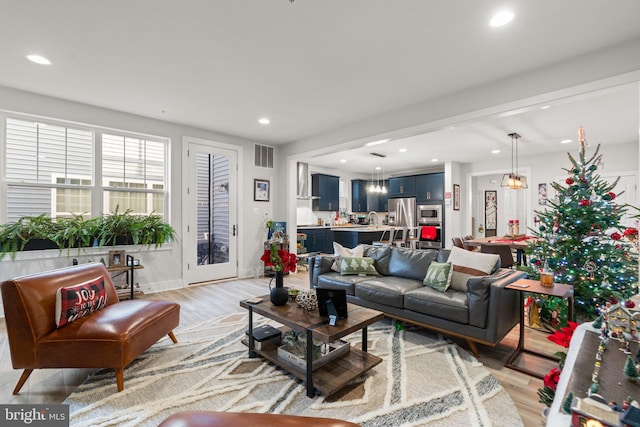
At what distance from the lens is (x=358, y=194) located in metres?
9.75

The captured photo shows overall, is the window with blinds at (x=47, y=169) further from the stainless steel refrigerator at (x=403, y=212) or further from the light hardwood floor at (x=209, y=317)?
the stainless steel refrigerator at (x=403, y=212)

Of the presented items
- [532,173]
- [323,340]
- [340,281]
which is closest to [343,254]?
[340,281]

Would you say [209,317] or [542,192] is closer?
[209,317]

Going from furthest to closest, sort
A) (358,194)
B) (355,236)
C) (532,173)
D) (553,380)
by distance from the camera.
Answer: (358,194) < (355,236) < (532,173) < (553,380)

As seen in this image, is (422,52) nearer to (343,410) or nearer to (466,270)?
(466,270)

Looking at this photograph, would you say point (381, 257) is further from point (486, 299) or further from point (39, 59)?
point (39, 59)

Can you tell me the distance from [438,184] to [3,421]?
851cm

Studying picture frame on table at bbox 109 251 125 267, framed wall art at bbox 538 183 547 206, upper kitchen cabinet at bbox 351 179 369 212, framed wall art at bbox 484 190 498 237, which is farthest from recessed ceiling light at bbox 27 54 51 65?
framed wall art at bbox 484 190 498 237

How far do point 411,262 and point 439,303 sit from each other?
0.84 meters

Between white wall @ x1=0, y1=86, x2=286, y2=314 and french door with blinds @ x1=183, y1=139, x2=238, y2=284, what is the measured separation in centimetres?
14

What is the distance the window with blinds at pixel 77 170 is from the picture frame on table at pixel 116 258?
0.70 m

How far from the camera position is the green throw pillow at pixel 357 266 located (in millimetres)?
3738

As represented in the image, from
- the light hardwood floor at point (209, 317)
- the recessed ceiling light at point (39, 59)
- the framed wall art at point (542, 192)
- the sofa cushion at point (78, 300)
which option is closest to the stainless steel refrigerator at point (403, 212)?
the framed wall art at point (542, 192)

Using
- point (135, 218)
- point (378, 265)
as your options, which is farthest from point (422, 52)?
point (135, 218)
